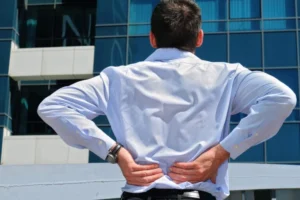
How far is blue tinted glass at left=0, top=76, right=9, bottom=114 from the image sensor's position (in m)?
17.6

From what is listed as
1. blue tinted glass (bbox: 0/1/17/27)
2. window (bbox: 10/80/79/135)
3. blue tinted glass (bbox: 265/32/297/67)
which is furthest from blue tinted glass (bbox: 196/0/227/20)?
blue tinted glass (bbox: 0/1/17/27)

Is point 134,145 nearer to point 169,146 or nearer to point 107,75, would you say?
point 169,146

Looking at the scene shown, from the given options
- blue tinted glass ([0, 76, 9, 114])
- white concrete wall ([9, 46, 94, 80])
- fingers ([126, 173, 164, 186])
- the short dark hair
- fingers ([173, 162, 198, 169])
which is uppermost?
white concrete wall ([9, 46, 94, 80])

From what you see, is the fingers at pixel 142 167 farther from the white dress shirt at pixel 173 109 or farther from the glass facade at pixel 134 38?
the glass facade at pixel 134 38

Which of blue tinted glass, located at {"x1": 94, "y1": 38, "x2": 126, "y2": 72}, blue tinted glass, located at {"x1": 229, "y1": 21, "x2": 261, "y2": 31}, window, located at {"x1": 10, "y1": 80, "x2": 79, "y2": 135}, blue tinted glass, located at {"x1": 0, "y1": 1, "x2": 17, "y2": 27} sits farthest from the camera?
blue tinted glass, located at {"x1": 0, "y1": 1, "x2": 17, "y2": 27}

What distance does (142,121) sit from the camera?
2242 millimetres

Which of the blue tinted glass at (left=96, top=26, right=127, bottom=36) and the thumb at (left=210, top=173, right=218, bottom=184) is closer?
the thumb at (left=210, top=173, right=218, bottom=184)

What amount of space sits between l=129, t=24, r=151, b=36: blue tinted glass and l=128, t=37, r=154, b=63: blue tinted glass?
0.19m

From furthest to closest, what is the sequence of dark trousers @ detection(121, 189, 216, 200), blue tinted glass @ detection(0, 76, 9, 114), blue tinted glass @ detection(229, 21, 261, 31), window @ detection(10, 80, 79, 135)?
1. window @ detection(10, 80, 79, 135)
2. blue tinted glass @ detection(0, 76, 9, 114)
3. blue tinted glass @ detection(229, 21, 261, 31)
4. dark trousers @ detection(121, 189, 216, 200)

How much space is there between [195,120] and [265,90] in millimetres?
275

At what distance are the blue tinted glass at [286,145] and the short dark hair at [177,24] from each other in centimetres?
1409

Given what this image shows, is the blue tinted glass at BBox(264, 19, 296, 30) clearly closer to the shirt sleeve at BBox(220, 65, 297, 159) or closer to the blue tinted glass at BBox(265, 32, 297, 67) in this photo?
the blue tinted glass at BBox(265, 32, 297, 67)

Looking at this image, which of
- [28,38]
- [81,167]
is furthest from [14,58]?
[81,167]

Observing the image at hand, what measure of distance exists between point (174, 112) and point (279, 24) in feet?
50.9
